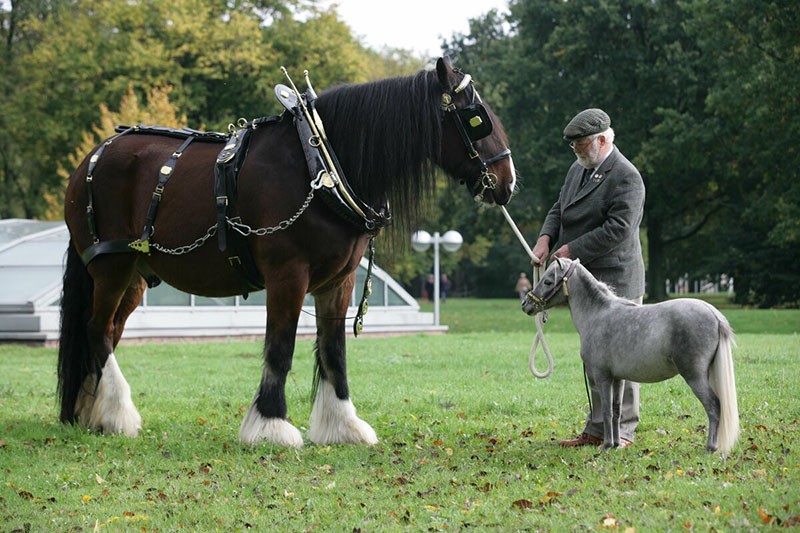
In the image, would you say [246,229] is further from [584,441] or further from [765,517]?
[765,517]

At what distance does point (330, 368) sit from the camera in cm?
794

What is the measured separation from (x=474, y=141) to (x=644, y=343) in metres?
1.98

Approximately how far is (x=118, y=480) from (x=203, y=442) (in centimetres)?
133

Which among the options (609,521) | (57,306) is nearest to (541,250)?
(609,521)

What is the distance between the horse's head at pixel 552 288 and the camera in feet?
22.4

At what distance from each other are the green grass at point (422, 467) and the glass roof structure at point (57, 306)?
8929 mm

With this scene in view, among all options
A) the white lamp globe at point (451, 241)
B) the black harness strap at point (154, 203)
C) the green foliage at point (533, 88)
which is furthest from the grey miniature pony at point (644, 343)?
the green foliage at point (533, 88)

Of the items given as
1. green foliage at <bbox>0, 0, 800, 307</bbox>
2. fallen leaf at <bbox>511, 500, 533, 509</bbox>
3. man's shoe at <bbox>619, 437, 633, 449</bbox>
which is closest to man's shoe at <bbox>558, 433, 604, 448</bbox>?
man's shoe at <bbox>619, 437, 633, 449</bbox>

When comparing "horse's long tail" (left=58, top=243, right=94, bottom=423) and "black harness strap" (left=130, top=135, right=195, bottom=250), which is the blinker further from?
"horse's long tail" (left=58, top=243, right=94, bottom=423)

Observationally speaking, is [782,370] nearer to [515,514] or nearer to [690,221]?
[515,514]

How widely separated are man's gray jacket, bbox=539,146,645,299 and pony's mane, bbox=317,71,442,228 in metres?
1.10

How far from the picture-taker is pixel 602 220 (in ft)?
23.3

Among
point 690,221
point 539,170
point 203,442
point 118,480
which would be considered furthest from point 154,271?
point 690,221

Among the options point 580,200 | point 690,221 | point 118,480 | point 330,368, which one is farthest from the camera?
point 690,221
